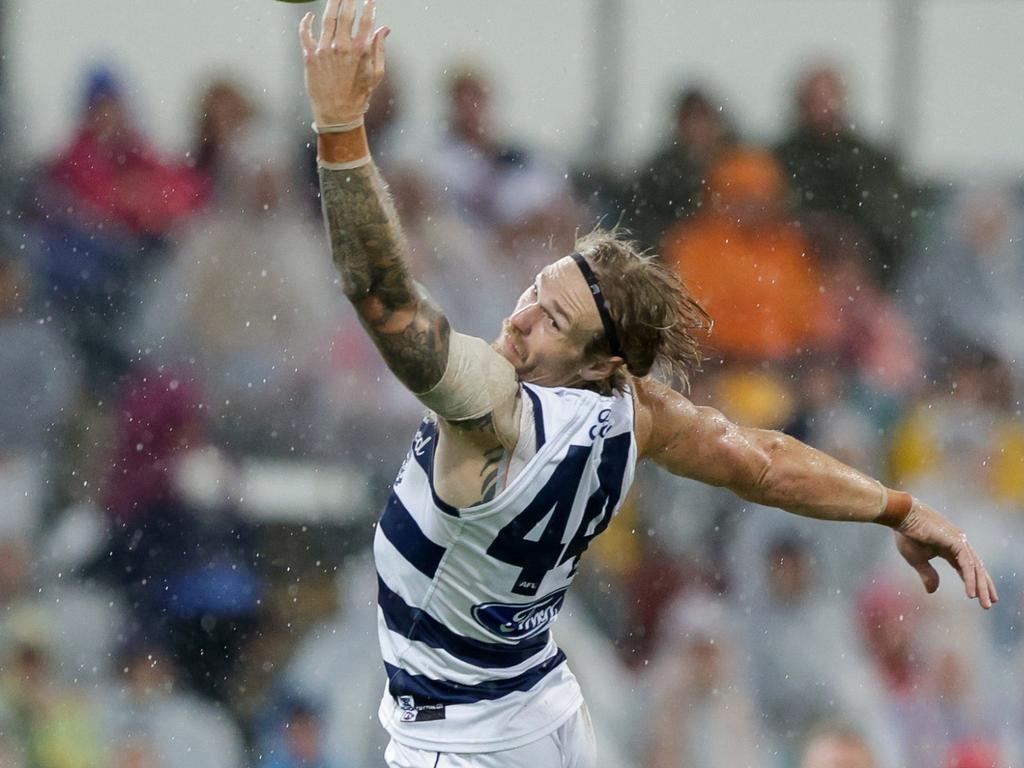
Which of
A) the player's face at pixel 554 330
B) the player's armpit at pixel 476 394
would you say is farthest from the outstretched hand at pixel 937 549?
the player's armpit at pixel 476 394

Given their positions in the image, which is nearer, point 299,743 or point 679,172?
point 299,743

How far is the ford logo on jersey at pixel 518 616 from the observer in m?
3.73

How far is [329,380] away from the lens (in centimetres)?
745

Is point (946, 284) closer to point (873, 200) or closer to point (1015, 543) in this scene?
point (873, 200)

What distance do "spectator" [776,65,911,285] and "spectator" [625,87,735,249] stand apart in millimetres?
487

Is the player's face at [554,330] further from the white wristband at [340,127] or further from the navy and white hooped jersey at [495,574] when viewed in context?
the white wristband at [340,127]

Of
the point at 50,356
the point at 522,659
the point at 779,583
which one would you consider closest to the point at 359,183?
the point at 522,659

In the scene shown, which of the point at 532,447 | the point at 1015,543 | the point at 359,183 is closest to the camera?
the point at 359,183

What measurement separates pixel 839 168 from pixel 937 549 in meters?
4.59

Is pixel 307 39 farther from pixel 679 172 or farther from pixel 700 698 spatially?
pixel 679 172

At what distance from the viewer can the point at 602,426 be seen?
Result: 11.7 ft

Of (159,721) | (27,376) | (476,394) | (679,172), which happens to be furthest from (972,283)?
(476,394)

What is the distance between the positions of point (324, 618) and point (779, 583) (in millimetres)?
2269

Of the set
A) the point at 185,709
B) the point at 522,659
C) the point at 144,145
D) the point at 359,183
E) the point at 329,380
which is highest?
the point at 359,183
